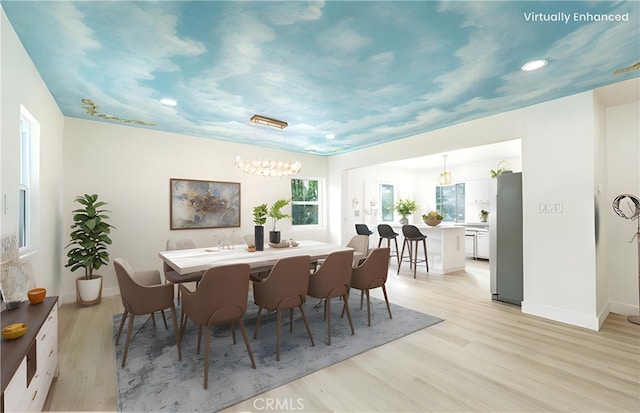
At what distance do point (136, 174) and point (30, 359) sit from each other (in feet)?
11.4

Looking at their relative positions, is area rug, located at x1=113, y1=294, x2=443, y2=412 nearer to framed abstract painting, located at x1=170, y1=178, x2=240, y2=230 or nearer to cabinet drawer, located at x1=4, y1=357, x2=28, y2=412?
cabinet drawer, located at x1=4, y1=357, x2=28, y2=412

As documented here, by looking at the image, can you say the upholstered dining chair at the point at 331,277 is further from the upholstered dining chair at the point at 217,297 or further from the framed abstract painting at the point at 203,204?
the framed abstract painting at the point at 203,204

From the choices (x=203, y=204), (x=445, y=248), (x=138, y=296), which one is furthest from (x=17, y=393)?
(x=445, y=248)

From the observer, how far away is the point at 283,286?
2535mm

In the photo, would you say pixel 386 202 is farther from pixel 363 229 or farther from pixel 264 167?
pixel 264 167

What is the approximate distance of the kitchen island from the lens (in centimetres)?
575

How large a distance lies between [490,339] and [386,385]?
140cm

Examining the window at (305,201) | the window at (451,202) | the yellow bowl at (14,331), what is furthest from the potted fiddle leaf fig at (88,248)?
the window at (451,202)

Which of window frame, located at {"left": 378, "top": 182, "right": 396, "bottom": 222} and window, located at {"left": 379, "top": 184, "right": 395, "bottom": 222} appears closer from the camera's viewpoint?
window frame, located at {"left": 378, "top": 182, "right": 396, "bottom": 222}

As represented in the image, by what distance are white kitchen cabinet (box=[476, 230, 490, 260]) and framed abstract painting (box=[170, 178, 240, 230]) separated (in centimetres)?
592

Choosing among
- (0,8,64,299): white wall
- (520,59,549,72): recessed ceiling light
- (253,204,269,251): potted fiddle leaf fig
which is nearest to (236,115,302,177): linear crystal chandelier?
(253,204,269,251): potted fiddle leaf fig

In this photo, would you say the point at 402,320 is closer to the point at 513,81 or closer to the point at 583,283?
the point at 583,283

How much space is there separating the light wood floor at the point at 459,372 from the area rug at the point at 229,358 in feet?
0.34

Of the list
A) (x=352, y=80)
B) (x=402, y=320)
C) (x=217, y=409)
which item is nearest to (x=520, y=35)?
(x=352, y=80)
